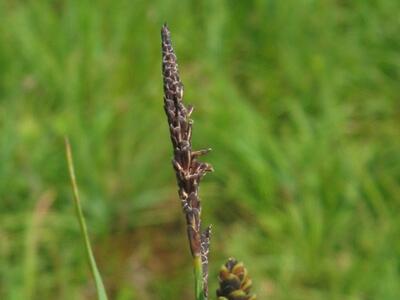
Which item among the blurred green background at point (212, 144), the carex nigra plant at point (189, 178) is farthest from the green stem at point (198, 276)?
the blurred green background at point (212, 144)

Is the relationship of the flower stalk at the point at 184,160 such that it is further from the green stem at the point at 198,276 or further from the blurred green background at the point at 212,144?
the blurred green background at the point at 212,144

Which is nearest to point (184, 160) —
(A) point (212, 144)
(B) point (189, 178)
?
(B) point (189, 178)

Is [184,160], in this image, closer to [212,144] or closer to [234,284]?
[234,284]

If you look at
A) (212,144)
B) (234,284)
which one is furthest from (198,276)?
(212,144)

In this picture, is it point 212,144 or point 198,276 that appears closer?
point 198,276

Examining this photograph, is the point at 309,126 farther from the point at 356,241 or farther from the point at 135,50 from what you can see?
the point at 135,50

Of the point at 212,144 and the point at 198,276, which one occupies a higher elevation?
the point at 212,144

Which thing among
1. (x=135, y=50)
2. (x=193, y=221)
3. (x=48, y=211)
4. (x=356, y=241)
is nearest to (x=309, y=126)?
(x=356, y=241)

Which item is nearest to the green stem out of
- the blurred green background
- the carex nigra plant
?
the carex nigra plant
